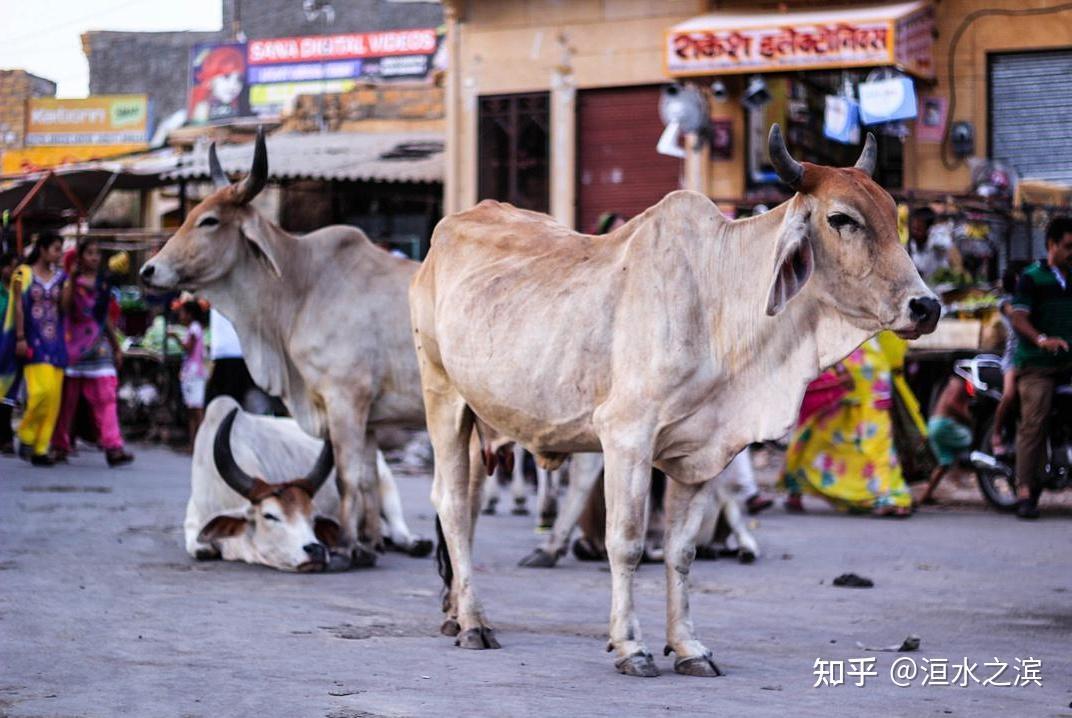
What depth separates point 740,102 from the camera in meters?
18.7

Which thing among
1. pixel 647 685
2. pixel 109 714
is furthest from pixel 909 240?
pixel 109 714

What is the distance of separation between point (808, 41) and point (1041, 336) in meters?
7.00

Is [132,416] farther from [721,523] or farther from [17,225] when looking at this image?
[721,523]

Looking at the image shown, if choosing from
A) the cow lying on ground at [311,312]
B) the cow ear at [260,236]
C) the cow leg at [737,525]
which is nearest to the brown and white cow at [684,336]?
the cow lying on ground at [311,312]

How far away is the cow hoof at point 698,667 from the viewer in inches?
211

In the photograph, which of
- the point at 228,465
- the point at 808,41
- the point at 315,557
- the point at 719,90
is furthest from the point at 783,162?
the point at 719,90

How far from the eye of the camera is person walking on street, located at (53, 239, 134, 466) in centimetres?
1334

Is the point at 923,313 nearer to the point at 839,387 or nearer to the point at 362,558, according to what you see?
the point at 362,558

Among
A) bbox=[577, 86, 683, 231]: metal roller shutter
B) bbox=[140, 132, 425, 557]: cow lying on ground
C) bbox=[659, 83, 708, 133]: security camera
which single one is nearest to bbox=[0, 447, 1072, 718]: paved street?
bbox=[140, 132, 425, 557]: cow lying on ground

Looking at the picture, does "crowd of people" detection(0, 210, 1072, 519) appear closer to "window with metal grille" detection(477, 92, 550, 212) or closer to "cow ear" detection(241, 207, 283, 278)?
"cow ear" detection(241, 207, 283, 278)

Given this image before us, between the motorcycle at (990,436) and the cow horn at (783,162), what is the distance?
6383mm

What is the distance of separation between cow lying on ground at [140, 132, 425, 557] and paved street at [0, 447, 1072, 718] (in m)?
0.85

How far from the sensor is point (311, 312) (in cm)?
866

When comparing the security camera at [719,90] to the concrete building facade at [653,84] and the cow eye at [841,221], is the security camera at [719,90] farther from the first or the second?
the cow eye at [841,221]
